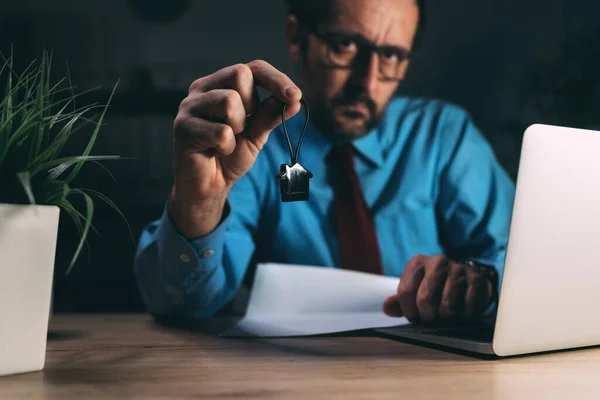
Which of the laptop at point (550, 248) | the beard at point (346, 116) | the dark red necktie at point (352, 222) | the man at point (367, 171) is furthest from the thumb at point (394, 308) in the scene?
the beard at point (346, 116)

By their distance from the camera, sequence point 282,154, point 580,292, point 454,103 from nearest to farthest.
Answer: point 580,292
point 282,154
point 454,103

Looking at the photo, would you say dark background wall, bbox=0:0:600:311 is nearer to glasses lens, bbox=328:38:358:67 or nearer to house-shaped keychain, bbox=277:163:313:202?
glasses lens, bbox=328:38:358:67

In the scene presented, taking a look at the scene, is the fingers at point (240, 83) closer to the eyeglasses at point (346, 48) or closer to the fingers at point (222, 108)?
the fingers at point (222, 108)

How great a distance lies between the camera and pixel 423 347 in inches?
29.2

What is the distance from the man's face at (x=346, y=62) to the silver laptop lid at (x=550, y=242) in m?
0.98

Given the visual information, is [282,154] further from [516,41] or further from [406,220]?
[516,41]

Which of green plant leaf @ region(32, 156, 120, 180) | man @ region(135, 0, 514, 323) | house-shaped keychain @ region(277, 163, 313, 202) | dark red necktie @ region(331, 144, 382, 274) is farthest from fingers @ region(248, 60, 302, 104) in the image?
dark red necktie @ region(331, 144, 382, 274)

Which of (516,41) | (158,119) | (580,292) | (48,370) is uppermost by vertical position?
(516,41)

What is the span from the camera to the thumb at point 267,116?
0.73 m

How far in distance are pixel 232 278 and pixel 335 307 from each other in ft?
1.16

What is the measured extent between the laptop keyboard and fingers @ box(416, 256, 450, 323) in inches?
2.6

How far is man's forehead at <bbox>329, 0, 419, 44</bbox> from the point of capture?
158 cm

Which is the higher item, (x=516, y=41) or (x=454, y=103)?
(x=516, y=41)

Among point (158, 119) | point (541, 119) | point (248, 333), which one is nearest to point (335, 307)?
point (248, 333)
